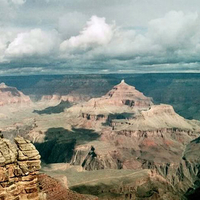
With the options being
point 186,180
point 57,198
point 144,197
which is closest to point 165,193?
point 144,197

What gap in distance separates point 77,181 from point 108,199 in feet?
90.7

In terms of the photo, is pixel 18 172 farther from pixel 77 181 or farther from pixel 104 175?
pixel 104 175

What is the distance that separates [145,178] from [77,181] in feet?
104

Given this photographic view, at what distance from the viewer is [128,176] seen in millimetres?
144250

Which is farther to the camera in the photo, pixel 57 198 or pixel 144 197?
pixel 144 197

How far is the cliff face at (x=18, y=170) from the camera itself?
2336cm

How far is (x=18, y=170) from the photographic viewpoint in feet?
79.1

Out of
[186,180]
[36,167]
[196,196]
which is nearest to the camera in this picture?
[36,167]

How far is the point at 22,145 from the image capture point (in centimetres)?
2547

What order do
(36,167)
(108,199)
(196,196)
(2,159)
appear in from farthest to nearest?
1. (196,196)
2. (108,199)
3. (36,167)
4. (2,159)

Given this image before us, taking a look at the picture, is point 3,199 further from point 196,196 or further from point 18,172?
point 196,196

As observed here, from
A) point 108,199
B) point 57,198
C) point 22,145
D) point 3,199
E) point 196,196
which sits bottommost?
point 196,196

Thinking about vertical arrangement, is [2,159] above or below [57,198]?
above

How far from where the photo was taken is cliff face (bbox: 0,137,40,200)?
23.4 m
